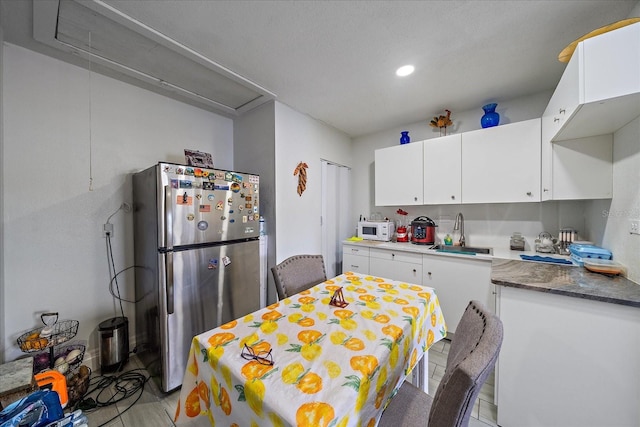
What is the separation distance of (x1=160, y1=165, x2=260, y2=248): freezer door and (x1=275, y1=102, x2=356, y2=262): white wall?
0.36 metres

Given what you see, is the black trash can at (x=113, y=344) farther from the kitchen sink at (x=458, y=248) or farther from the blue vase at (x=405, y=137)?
the blue vase at (x=405, y=137)

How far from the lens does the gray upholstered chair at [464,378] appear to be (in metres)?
0.59

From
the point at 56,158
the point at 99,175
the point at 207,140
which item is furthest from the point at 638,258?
the point at 56,158

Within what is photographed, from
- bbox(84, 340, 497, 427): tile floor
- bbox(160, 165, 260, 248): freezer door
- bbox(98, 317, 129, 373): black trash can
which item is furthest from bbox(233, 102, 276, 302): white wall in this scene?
bbox(98, 317, 129, 373): black trash can

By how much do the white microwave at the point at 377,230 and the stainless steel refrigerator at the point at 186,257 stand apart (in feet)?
5.22

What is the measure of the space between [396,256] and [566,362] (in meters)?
1.49

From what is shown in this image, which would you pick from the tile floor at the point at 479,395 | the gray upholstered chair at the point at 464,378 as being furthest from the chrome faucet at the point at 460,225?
the gray upholstered chair at the point at 464,378

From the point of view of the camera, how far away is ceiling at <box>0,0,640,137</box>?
4.38ft

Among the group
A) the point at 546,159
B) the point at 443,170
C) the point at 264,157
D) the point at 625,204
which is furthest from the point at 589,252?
the point at 264,157

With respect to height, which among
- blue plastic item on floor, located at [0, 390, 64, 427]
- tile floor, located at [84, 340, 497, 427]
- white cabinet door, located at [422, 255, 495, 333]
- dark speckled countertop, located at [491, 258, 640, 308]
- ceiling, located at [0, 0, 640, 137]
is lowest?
tile floor, located at [84, 340, 497, 427]

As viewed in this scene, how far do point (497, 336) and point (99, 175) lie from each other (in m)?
2.86

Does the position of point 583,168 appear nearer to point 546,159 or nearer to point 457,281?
point 546,159

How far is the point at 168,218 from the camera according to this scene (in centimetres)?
167

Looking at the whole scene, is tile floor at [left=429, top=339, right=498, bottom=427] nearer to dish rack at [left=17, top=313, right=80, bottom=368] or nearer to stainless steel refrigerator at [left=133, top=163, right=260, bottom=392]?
stainless steel refrigerator at [left=133, top=163, right=260, bottom=392]
